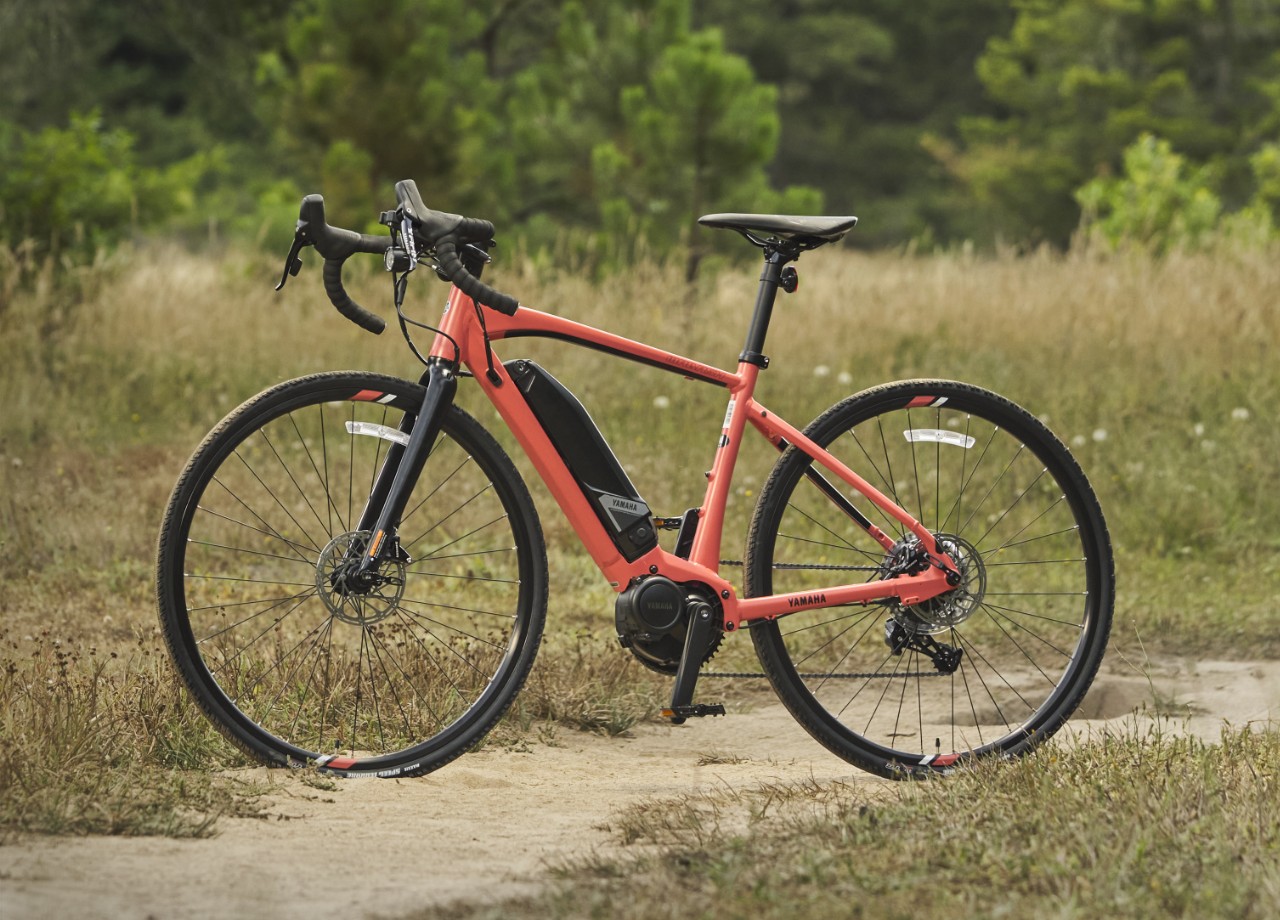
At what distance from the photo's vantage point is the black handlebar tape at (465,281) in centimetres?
346

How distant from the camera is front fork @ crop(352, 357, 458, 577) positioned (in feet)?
11.9

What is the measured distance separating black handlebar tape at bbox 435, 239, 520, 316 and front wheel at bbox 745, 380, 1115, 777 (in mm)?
823

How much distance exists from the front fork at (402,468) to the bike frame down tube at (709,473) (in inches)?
2.9

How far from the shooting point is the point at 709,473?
384cm

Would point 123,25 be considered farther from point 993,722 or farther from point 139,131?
point 993,722

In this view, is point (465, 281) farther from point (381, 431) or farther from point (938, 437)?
point (938, 437)

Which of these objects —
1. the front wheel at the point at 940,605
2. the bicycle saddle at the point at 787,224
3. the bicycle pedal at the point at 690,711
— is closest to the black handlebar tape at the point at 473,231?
the bicycle saddle at the point at 787,224

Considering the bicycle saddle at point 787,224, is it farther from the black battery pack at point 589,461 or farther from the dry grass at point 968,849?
the dry grass at point 968,849

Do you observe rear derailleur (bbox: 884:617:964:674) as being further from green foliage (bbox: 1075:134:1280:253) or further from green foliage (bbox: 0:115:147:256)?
green foliage (bbox: 1075:134:1280:253)

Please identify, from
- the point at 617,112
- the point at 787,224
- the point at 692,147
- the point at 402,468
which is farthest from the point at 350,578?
the point at 617,112

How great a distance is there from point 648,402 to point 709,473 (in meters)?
4.40

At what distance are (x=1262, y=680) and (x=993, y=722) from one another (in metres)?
1.01

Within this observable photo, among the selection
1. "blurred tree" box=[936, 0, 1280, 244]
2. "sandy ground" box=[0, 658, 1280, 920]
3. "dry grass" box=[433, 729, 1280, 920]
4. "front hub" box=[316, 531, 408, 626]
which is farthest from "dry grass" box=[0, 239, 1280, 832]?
"blurred tree" box=[936, 0, 1280, 244]

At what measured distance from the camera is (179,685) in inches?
156
